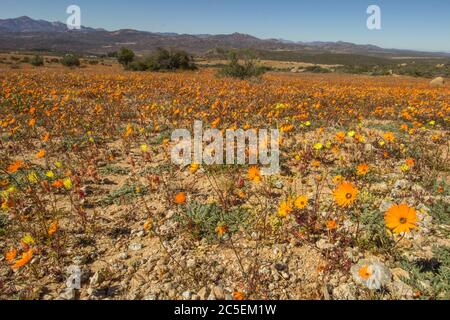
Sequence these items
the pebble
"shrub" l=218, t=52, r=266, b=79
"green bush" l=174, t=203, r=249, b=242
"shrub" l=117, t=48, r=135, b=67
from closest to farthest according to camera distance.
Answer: the pebble → "green bush" l=174, t=203, r=249, b=242 → "shrub" l=218, t=52, r=266, b=79 → "shrub" l=117, t=48, r=135, b=67

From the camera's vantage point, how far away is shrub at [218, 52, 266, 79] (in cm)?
2369

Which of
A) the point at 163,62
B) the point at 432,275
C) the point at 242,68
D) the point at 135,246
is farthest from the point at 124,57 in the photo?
the point at 432,275

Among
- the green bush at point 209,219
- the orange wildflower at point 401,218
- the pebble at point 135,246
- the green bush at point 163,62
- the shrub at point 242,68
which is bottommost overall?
the pebble at point 135,246

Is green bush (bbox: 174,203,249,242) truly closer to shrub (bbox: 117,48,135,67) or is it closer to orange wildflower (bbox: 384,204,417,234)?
orange wildflower (bbox: 384,204,417,234)

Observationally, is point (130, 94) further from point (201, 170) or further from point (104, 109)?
point (201, 170)

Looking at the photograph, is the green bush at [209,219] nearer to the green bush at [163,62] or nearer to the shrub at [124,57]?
the green bush at [163,62]

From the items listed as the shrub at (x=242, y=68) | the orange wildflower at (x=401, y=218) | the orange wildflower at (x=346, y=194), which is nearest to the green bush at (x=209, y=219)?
the orange wildflower at (x=346, y=194)

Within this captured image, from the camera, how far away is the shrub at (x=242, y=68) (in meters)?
23.7

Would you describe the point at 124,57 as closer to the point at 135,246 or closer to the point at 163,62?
the point at 163,62

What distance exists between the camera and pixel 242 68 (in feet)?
79.9

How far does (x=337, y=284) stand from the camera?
10.8ft

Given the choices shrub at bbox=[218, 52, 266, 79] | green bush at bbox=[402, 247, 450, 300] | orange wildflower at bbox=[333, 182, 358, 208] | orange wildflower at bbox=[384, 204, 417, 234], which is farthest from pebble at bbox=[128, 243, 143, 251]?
shrub at bbox=[218, 52, 266, 79]

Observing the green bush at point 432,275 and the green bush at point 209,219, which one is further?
the green bush at point 209,219
